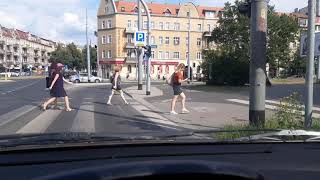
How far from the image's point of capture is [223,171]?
210 centimetres

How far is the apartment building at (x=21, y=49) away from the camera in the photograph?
465 ft

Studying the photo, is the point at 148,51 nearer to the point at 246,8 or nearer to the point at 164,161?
the point at 246,8

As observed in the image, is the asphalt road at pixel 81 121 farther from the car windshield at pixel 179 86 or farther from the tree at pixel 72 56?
the tree at pixel 72 56

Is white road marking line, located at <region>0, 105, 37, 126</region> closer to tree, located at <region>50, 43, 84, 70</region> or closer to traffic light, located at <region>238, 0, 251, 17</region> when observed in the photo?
traffic light, located at <region>238, 0, 251, 17</region>

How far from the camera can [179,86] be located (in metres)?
17.5

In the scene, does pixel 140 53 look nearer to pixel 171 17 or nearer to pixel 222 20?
pixel 222 20

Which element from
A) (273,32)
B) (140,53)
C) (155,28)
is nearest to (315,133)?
(140,53)

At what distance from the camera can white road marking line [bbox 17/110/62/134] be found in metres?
11.9

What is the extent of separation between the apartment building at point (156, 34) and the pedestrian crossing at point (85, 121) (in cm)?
8097

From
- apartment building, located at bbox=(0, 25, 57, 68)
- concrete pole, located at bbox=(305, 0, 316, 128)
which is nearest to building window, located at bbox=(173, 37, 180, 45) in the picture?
apartment building, located at bbox=(0, 25, 57, 68)

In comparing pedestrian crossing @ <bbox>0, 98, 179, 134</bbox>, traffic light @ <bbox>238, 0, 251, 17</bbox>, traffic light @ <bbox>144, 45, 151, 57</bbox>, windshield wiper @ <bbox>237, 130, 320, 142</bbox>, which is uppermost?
traffic light @ <bbox>238, 0, 251, 17</bbox>

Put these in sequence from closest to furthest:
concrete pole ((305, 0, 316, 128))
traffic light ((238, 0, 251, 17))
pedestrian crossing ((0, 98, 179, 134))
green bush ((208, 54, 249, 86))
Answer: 1. concrete pole ((305, 0, 316, 128))
2. traffic light ((238, 0, 251, 17))
3. pedestrian crossing ((0, 98, 179, 134))
4. green bush ((208, 54, 249, 86))

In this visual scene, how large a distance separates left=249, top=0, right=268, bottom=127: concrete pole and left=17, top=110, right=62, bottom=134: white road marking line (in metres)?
4.64

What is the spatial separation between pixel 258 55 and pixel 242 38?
158 ft
